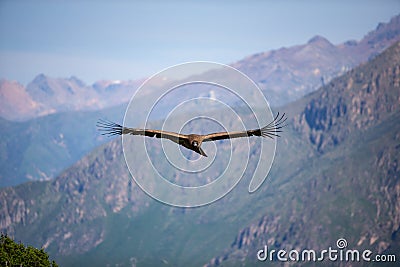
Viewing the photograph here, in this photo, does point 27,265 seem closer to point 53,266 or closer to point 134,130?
point 53,266

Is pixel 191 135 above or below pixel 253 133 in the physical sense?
below

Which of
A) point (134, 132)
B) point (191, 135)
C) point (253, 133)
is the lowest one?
point (191, 135)

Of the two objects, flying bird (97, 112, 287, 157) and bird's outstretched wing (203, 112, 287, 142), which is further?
bird's outstretched wing (203, 112, 287, 142)

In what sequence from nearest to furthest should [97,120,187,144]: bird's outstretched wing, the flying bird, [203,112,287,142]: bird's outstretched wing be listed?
1. the flying bird
2. [97,120,187,144]: bird's outstretched wing
3. [203,112,287,142]: bird's outstretched wing

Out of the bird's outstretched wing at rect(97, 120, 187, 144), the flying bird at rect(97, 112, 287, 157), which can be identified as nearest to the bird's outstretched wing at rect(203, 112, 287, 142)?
the flying bird at rect(97, 112, 287, 157)

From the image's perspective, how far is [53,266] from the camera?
14088 cm

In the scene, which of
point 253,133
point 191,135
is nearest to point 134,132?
point 191,135

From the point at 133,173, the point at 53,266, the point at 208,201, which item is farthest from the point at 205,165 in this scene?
the point at 53,266

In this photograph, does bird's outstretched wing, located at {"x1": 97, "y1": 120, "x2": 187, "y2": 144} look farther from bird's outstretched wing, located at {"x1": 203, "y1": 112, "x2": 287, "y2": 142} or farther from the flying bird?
bird's outstretched wing, located at {"x1": 203, "y1": 112, "x2": 287, "y2": 142}

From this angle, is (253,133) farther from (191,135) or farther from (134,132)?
(134,132)

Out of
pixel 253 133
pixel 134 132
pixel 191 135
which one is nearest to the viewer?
pixel 191 135

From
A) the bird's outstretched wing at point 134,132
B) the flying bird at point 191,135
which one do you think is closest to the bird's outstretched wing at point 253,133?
the flying bird at point 191,135

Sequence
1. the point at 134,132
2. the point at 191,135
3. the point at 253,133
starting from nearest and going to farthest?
the point at 191,135 < the point at 134,132 < the point at 253,133

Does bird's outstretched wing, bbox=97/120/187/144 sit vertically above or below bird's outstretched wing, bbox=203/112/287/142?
below
